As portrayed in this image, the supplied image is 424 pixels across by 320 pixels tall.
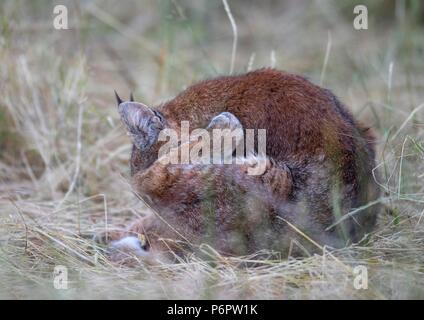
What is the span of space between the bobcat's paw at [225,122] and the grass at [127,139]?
0.70 m

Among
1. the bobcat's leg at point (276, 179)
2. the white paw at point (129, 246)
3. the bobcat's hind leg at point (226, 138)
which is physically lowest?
the white paw at point (129, 246)

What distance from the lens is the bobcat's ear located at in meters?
4.14

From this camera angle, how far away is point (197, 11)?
30.3ft

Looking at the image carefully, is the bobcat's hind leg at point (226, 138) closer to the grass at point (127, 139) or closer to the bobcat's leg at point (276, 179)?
the bobcat's leg at point (276, 179)

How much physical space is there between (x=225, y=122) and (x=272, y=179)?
1.31ft

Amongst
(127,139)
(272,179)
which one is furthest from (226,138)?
(127,139)

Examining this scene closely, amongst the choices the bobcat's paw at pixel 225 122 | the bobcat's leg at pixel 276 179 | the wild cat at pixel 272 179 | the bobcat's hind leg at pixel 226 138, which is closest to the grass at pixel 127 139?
the wild cat at pixel 272 179

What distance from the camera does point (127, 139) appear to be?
5.96 metres

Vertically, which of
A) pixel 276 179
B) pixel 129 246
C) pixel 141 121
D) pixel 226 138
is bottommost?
pixel 129 246

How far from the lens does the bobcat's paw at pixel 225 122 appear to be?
396 centimetres

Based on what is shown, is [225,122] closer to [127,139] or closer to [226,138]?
[226,138]

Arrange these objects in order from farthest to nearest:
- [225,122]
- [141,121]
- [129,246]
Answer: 1. [129,246]
2. [141,121]
3. [225,122]

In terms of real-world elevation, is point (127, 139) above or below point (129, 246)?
above

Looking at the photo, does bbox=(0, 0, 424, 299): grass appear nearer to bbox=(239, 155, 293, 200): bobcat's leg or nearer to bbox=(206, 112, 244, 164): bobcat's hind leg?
bbox=(239, 155, 293, 200): bobcat's leg
